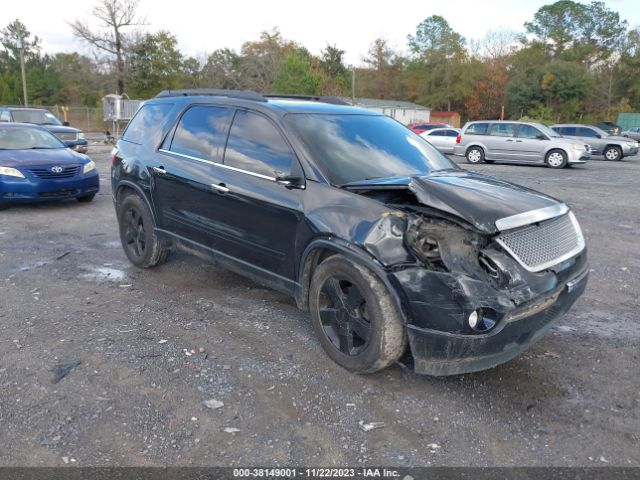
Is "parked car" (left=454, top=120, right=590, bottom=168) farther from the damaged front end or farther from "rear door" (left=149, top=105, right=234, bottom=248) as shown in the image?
the damaged front end

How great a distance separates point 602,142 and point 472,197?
24.1 m

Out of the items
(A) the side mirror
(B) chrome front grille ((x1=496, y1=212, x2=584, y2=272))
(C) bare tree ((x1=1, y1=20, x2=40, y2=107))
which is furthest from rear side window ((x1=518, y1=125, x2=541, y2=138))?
(C) bare tree ((x1=1, y1=20, x2=40, y2=107))

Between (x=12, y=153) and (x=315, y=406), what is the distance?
799cm

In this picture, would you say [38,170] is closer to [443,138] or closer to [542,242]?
[542,242]

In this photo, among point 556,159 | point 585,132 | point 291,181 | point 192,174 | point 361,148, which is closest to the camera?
point 291,181

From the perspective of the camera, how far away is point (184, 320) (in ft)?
14.6

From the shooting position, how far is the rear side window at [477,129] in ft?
67.2

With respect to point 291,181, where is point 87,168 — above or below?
below

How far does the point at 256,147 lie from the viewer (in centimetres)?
423

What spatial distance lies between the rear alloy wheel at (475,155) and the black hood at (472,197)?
17.5 meters

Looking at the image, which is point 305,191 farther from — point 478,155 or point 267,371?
point 478,155

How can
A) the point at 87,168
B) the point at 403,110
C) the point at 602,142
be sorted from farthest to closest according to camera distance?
the point at 403,110 < the point at 602,142 < the point at 87,168

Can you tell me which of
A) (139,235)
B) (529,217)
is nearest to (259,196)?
(529,217)

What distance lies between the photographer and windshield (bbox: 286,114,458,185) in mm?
3887
